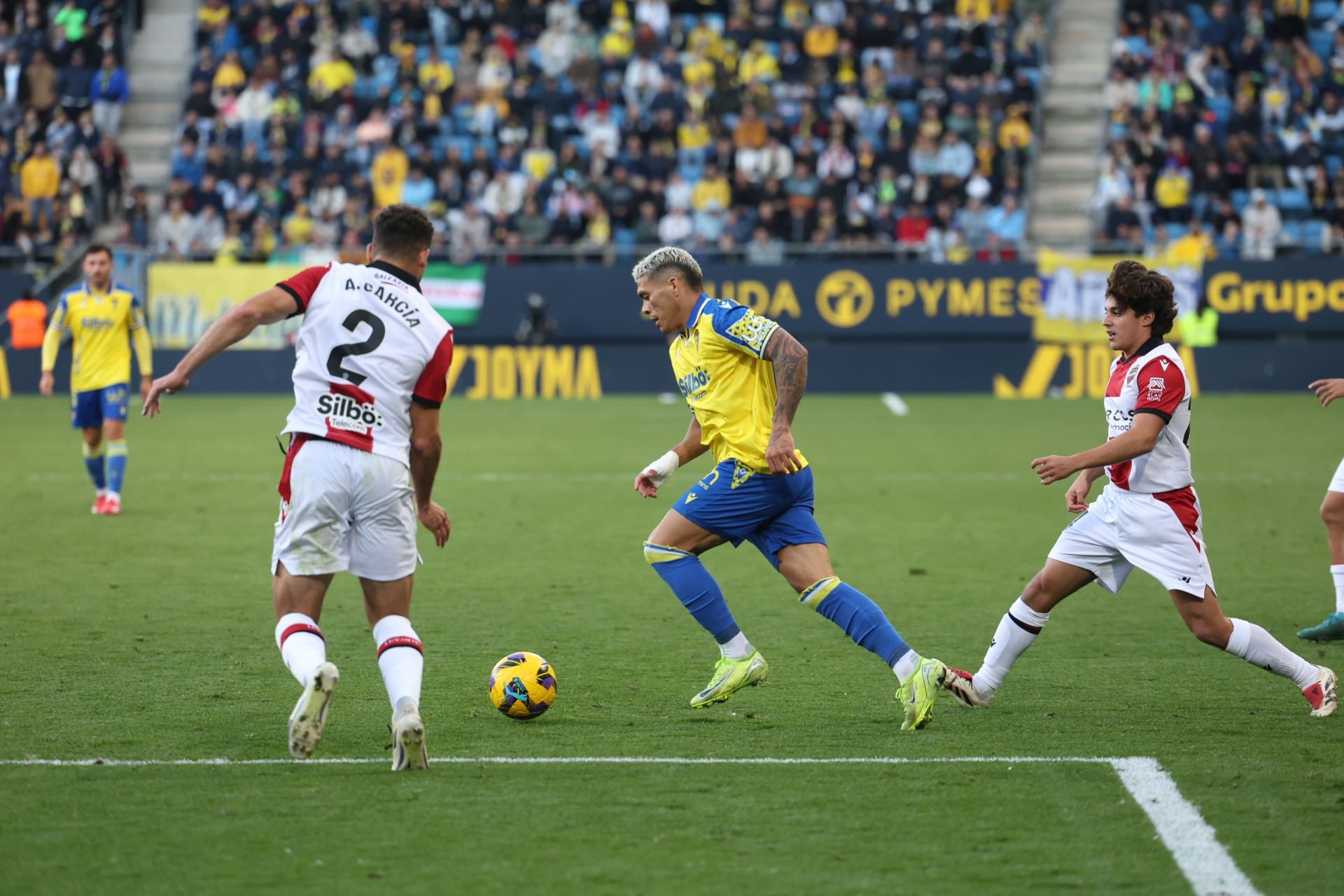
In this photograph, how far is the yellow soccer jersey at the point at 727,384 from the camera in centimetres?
647

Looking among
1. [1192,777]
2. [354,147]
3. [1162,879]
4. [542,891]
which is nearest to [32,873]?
[542,891]

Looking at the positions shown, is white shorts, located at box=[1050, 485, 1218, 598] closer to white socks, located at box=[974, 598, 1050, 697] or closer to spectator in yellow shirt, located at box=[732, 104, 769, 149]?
white socks, located at box=[974, 598, 1050, 697]

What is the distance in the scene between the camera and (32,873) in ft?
14.6

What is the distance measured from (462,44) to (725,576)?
21555 millimetres

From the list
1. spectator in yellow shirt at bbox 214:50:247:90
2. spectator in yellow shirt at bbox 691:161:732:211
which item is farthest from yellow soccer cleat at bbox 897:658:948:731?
spectator in yellow shirt at bbox 214:50:247:90

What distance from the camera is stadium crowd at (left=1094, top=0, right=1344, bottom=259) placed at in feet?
82.1

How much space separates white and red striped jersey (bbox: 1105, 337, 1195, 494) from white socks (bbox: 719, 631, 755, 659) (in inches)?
66.3

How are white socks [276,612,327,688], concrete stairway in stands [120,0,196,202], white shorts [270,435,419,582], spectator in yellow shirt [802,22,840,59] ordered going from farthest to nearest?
concrete stairway in stands [120,0,196,202] < spectator in yellow shirt [802,22,840,59] < white shorts [270,435,419,582] < white socks [276,612,327,688]

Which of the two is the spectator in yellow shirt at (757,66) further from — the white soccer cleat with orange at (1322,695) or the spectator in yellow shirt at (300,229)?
the white soccer cleat with orange at (1322,695)

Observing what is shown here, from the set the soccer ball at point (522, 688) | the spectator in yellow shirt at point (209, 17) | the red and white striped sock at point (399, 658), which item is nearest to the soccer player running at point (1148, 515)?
the soccer ball at point (522, 688)

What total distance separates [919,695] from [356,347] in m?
2.54

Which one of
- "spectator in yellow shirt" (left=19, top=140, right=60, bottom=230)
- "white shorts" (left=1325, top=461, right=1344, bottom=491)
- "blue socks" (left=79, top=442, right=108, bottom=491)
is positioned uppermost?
"spectator in yellow shirt" (left=19, top=140, right=60, bottom=230)

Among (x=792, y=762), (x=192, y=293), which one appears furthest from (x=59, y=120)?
Result: (x=792, y=762)

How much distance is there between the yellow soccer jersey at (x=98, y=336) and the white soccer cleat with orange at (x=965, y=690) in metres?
8.52
